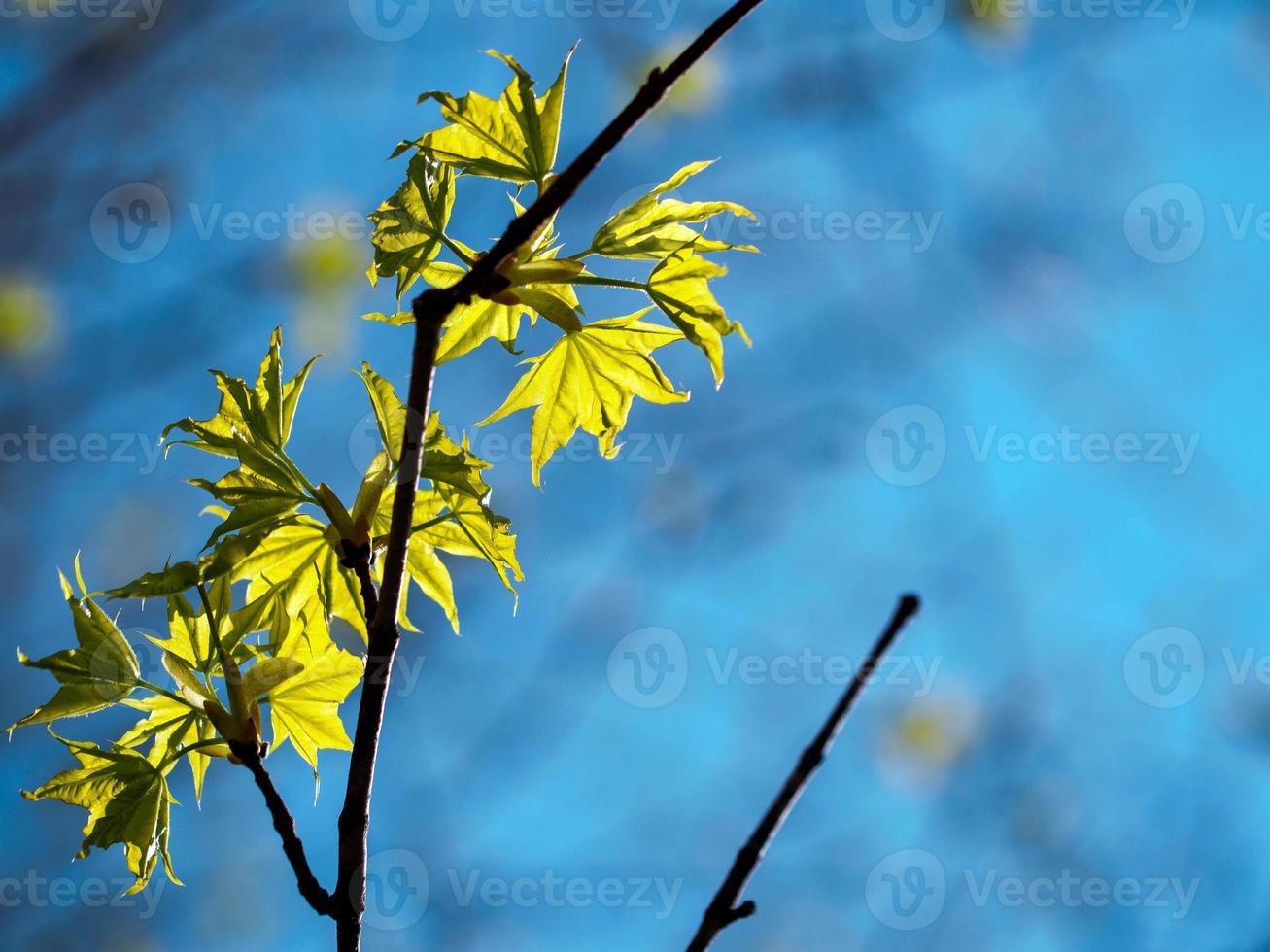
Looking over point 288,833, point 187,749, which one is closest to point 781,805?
point 288,833

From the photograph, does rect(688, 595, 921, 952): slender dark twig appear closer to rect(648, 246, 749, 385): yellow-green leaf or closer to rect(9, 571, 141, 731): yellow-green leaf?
rect(648, 246, 749, 385): yellow-green leaf

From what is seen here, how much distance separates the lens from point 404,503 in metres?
1.03

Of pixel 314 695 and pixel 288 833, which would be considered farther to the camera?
pixel 314 695

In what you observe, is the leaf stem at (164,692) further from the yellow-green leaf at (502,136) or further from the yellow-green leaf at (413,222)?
the yellow-green leaf at (502,136)

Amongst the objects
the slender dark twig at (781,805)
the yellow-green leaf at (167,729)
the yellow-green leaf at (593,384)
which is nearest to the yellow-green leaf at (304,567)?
the yellow-green leaf at (167,729)

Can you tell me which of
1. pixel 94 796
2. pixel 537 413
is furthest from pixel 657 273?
pixel 94 796

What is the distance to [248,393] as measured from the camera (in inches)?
52.4

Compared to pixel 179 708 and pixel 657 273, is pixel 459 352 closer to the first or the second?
pixel 657 273

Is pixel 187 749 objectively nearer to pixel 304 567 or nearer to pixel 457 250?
pixel 304 567

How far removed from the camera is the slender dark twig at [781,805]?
0.65 metres

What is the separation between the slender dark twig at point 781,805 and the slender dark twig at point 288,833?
0.46 m

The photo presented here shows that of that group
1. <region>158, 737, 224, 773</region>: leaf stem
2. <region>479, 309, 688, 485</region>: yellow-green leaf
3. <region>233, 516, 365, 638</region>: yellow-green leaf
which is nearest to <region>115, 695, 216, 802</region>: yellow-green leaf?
<region>158, 737, 224, 773</region>: leaf stem

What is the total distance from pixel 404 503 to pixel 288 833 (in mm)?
419

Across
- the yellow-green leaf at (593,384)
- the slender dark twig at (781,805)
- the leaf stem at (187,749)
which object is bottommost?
the slender dark twig at (781,805)
